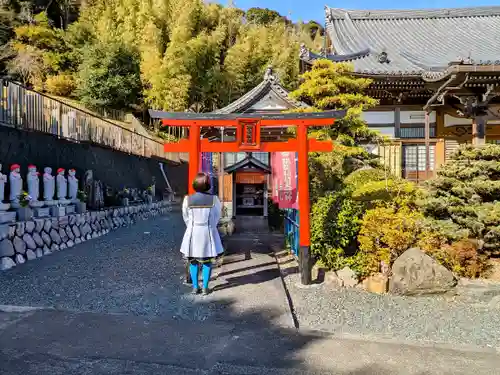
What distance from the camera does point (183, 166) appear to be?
25.7 m

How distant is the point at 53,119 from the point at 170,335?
316 inches

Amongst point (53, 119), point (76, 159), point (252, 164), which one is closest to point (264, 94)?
point (252, 164)

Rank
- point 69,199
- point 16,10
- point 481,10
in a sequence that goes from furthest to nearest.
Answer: point 16,10 < point 481,10 < point 69,199

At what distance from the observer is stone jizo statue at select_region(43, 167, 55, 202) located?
8516 mm

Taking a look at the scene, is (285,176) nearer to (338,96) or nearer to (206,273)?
(338,96)

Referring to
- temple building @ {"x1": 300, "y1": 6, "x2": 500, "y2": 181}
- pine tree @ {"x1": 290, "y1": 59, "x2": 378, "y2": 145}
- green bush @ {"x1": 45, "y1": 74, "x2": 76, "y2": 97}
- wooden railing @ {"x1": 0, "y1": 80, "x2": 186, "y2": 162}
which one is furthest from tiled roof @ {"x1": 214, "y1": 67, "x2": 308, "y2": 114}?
green bush @ {"x1": 45, "y1": 74, "x2": 76, "y2": 97}

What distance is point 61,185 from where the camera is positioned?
9.06 m

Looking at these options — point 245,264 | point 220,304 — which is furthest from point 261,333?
point 245,264

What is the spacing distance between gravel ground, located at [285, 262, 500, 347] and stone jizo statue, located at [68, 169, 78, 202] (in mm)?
6267

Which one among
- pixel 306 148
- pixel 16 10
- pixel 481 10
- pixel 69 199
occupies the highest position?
pixel 16 10

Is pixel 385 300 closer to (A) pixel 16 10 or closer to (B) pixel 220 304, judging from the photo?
(B) pixel 220 304

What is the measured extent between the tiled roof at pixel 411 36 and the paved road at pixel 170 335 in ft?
27.4

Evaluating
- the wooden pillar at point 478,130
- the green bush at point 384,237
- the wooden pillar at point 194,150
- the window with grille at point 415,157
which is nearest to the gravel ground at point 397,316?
the green bush at point 384,237

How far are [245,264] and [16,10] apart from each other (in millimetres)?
30189
